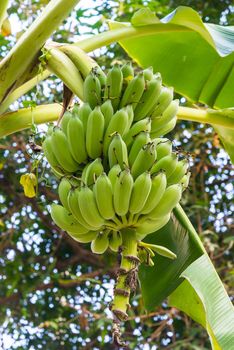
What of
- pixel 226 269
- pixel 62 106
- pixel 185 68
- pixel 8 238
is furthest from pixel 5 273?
pixel 62 106

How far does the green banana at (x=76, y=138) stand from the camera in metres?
0.95

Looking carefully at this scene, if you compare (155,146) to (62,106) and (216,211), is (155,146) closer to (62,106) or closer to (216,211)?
(62,106)

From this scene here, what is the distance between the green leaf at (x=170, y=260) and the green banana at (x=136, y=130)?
0.37m

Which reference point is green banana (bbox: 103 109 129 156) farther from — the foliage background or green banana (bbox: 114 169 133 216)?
the foliage background

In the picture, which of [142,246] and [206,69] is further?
[206,69]

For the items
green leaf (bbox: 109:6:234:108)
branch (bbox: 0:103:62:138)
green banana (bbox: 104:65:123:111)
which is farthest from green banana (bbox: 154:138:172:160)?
green leaf (bbox: 109:6:234:108)

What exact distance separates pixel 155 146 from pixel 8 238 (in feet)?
7.34

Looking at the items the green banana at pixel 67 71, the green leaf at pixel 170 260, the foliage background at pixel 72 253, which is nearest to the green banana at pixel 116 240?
the green banana at pixel 67 71

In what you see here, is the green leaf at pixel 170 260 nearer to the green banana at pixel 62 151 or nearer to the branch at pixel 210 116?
the branch at pixel 210 116

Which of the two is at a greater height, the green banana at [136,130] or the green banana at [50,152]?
the green banana at [136,130]

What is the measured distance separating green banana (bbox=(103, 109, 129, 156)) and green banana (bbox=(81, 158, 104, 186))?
0.14ft

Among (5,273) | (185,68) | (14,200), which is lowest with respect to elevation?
(5,273)

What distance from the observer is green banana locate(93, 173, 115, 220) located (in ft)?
2.85

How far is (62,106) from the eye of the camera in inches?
42.1
